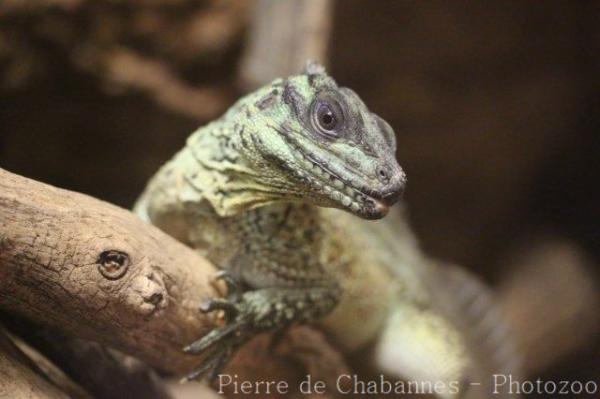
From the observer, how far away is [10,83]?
506 centimetres

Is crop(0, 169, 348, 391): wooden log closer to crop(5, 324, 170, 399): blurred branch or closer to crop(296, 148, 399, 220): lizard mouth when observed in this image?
crop(5, 324, 170, 399): blurred branch

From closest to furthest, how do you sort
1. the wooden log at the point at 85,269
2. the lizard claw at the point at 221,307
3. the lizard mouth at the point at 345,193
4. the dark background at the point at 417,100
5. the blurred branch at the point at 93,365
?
the wooden log at the point at 85,269
the lizard mouth at the point at 345,193
the lizard claw at the point at 221,307
the blurred branch at the point at 93,365
the dark background at the point at 417,100

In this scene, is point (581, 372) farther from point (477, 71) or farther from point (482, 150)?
point (477, 71)

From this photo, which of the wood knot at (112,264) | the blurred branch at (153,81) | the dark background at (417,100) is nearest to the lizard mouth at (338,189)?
the wood knot at (112,264)

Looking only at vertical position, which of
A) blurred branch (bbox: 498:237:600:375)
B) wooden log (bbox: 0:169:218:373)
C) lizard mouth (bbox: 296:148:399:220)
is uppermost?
blurred branch (bbox: 498:237:600:375)

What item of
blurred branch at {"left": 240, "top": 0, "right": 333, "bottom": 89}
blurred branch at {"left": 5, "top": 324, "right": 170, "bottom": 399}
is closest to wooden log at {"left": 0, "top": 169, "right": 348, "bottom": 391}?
blurred branch at {"left": 5, "top": 324, "right": 170, "bottom": 399}

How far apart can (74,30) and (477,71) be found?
392 centimetres

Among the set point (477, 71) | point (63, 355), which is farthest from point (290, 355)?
point (477, 71)

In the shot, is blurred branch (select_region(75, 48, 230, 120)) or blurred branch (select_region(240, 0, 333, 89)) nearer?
blurred branch (select_region(75, 48, 230, 120))

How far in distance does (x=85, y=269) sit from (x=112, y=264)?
0.12m

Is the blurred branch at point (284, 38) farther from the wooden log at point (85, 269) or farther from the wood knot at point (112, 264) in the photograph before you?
the wood knot at point (112, 264)

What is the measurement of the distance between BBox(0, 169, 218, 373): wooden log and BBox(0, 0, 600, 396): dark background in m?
1.99

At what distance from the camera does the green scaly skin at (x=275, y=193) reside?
3.16 m

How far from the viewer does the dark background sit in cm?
523
